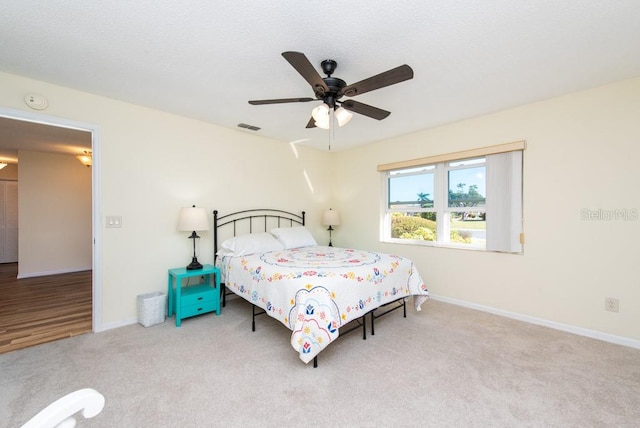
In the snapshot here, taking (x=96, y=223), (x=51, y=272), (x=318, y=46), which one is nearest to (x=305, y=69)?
(x=318, y=46)

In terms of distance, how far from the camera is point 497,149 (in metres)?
3.20

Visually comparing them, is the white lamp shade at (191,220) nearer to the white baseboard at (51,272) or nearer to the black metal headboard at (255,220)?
the black metal headboard at (255,220)

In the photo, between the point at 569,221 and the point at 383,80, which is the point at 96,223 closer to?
the point at 383,80

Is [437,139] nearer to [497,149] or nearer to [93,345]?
[497,149]

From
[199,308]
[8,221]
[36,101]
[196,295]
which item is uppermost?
[36,101]

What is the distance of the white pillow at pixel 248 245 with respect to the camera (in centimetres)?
340

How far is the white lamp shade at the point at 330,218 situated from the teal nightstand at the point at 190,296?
2085mm

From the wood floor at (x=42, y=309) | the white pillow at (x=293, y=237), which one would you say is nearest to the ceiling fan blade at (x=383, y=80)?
the white pillow at (x=293, y=237)

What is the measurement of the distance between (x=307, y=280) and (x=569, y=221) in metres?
2.73

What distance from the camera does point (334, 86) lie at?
210 cm

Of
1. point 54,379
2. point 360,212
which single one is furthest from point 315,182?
point 54,379

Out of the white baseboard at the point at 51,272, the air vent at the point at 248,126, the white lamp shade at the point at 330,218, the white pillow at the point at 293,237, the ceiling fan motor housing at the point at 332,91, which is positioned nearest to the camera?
the ceiling fan motor housing at the point at 332,91

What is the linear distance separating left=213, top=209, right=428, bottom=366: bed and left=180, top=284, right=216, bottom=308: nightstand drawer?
0.71ft

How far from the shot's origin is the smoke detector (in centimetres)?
250
